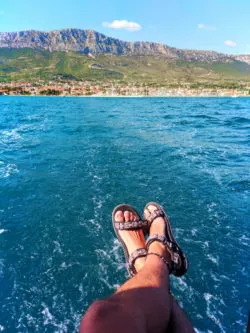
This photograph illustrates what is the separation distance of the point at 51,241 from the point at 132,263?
3.28 metres

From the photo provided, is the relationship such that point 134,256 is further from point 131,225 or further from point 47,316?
point 47,316

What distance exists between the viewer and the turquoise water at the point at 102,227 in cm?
473

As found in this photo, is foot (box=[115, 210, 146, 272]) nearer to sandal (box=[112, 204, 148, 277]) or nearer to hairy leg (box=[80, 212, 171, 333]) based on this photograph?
Answer: sandal (box=[112, 204, 148, 277])

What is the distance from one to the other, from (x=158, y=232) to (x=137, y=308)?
2765 millimetres

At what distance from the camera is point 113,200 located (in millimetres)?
8875

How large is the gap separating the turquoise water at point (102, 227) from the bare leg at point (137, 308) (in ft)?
8.56

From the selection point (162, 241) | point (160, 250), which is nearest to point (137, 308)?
point (160, 250)

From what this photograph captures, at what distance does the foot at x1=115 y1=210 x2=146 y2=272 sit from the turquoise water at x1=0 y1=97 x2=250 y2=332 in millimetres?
1148

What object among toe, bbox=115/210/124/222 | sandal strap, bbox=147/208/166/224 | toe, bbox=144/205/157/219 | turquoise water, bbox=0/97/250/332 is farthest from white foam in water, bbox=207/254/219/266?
toe, bbox=115/210/124/222

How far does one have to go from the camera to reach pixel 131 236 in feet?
16.1

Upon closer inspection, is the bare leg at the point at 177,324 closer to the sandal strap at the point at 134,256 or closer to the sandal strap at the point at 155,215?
the sandal strap at the point at 134,256

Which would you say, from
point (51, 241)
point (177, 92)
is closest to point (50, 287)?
point (51, 241)

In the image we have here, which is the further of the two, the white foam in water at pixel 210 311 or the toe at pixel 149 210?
the toe at pixel 149 210

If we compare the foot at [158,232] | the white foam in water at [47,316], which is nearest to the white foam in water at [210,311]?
the foot at [158,232]
